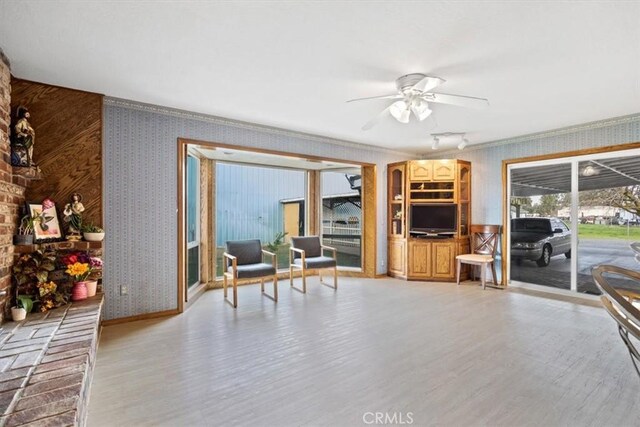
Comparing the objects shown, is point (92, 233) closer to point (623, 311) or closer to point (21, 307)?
point (21, 307)

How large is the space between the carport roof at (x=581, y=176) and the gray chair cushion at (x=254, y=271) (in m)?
4.20

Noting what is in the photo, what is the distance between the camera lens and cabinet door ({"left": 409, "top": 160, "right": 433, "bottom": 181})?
5656 mm

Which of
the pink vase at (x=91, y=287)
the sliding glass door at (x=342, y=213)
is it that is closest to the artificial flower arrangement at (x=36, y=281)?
the pink vase at (x=91, y=287)

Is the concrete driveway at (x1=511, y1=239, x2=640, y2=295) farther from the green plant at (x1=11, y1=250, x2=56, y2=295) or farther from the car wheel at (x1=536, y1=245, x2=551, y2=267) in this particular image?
the green plant at (x1=11, y1=250, x2=56, y2=295)

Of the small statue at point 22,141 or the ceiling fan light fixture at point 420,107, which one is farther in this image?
the ceiling fan light fixture at point 420,107

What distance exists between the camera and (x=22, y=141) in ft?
8.57

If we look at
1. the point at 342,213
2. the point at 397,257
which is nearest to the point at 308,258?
the point at 342,213

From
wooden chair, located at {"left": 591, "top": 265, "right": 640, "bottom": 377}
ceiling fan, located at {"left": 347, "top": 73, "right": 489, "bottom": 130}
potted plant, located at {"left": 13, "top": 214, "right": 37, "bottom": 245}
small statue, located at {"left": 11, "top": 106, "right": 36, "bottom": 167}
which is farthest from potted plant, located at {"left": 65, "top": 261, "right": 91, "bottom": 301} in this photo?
wooden chair, located at {"left": 591, "top": 265, "right": 640, "bottom": 377}

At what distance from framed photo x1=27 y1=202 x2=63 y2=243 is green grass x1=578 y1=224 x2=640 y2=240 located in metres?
6.37

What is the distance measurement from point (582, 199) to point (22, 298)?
651 centimetres

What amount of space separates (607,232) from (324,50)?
4.59m

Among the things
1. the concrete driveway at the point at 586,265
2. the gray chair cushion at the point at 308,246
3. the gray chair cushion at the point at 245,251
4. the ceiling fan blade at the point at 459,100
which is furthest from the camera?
the gray chair cushion at the point at 308,246

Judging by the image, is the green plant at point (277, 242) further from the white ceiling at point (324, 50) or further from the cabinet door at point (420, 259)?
the white ceiling at point (324, 50)

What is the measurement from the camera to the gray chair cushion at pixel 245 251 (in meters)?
4.55
